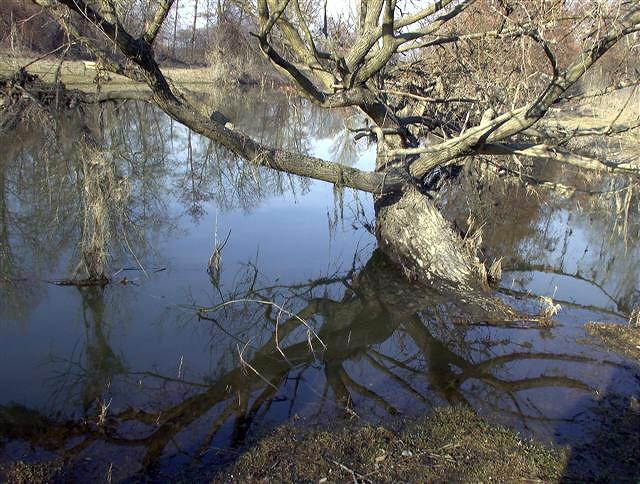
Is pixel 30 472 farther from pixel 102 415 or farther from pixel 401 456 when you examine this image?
pixel 401 456

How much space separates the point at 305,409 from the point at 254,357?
43.1 inches

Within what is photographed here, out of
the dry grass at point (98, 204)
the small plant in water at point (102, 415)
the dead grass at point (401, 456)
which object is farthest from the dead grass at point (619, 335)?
the dry grass at point (98, 204)

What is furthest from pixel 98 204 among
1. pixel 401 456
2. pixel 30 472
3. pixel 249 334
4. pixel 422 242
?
pixel 401 456

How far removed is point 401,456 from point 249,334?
2490mm

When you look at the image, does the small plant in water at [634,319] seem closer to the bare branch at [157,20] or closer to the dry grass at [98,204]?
the dry grass at [98,204]

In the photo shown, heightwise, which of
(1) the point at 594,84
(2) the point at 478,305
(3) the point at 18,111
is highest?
(1) the point at 594,84

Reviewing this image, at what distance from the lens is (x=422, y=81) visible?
31.2 ft

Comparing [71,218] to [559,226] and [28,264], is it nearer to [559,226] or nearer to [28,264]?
[28,264]

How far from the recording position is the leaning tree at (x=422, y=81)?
5453mm

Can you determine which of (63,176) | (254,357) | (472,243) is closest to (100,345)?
(254,357)

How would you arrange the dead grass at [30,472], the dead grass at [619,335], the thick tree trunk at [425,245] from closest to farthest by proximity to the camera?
the dead grass at [30,472], the dead grass at [619,335], the thick tree trunk at [425,245]

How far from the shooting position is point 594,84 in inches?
461

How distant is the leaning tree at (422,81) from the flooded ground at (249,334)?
81cm

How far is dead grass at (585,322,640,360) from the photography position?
17.2 feet
